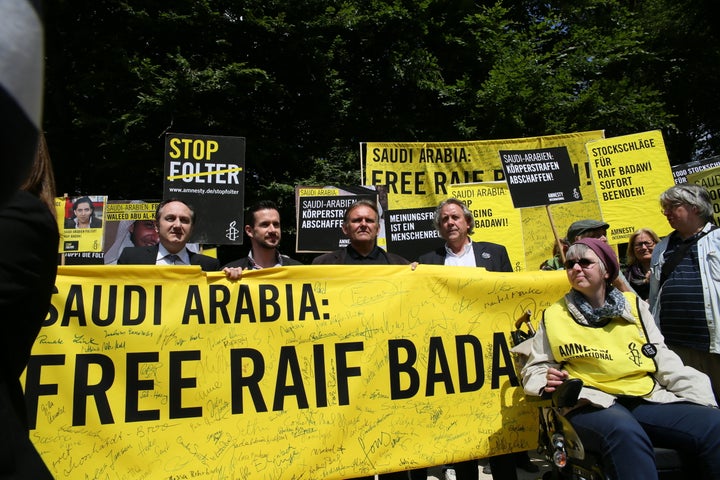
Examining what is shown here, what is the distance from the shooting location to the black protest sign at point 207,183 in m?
6.04

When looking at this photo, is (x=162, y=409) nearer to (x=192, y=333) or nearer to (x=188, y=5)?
(x=192, y=333)

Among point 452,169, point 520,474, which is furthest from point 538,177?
point 520,474

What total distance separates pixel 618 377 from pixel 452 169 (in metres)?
5.13

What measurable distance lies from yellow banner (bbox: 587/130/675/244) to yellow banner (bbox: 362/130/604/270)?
113 cm

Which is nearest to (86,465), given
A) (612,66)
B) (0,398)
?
(0,398)

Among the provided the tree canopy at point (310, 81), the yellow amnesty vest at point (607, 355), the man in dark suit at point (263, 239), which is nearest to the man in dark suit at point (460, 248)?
the man in dark suit at point (263, 239)

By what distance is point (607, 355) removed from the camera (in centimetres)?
317

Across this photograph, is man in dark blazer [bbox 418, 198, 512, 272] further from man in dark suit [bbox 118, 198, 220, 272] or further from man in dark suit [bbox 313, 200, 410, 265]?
man in dark suit [bbox 118, 198, 220, 272]

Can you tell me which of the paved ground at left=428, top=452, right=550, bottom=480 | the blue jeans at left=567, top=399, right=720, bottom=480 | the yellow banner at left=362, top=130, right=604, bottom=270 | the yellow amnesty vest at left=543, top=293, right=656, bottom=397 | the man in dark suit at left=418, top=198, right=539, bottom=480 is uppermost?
the yellow banner at left=362, top=130, right=604, bottom=270

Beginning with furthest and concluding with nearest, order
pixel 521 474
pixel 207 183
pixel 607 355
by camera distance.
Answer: pixel 207 183 < pixel 521 474 < pixel 607 355

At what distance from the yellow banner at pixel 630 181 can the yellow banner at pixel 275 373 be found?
3.34 metres

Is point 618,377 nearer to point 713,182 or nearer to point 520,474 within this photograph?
point 520,474

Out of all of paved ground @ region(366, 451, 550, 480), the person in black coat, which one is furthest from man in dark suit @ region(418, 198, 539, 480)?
the person in black coat

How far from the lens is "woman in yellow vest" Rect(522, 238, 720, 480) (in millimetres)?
2885
